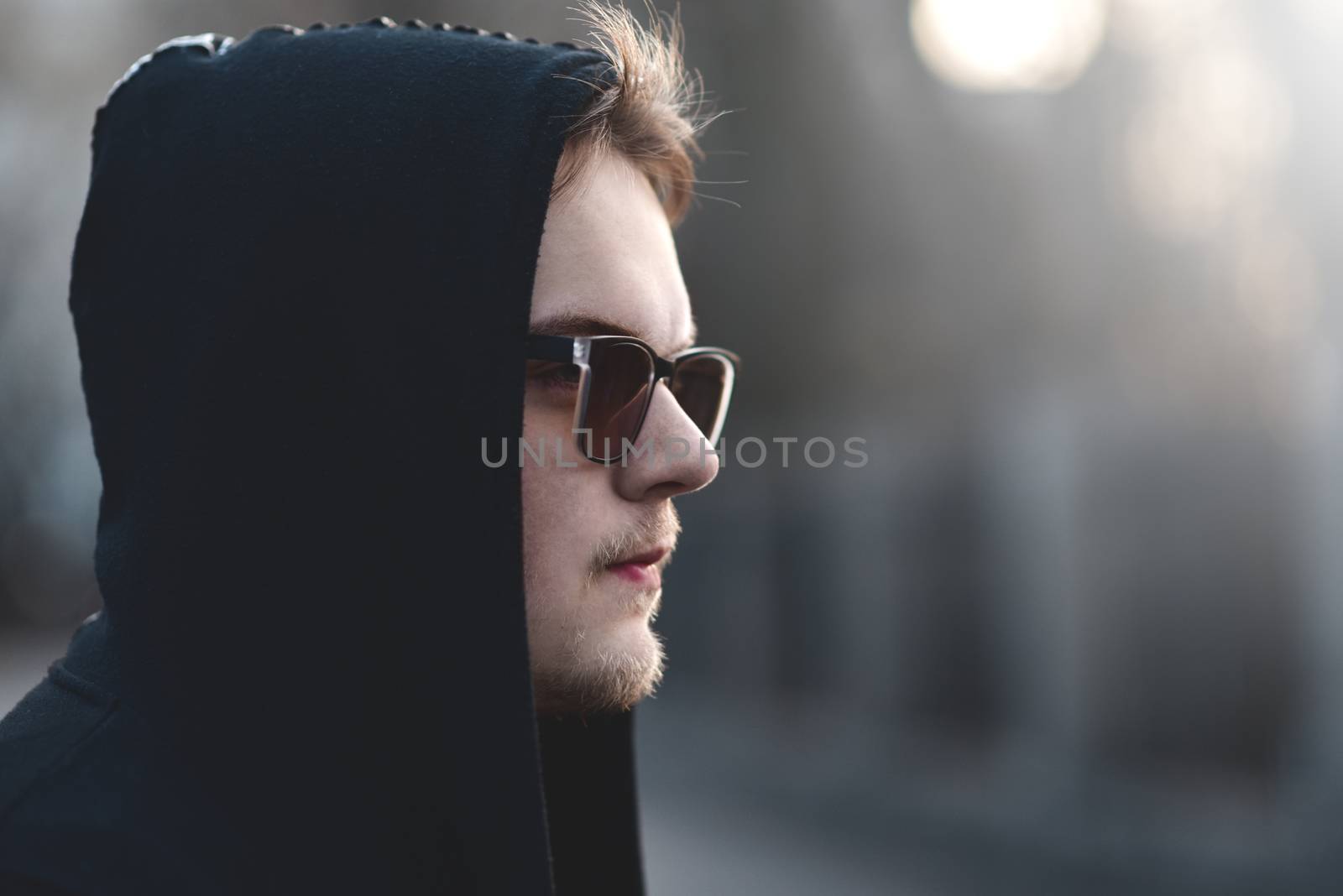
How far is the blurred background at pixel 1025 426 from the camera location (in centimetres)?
661

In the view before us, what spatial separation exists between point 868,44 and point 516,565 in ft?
23.2

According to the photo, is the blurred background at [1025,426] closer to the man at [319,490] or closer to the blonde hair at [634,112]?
the blonde hair at [634,112]

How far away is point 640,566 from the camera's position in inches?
76.5

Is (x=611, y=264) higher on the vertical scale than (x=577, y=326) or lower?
higher

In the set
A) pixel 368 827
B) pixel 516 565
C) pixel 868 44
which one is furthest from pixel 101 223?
pixel 868 44

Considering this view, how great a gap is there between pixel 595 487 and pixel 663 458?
5.3 inches

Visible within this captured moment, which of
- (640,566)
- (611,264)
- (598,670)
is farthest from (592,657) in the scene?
(611,264)

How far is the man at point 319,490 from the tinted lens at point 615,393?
0.05ft

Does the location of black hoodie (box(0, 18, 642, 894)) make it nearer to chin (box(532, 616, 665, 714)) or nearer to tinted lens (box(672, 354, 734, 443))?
chin (box(532, 616, 665, 714))

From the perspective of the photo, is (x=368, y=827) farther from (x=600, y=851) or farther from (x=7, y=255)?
(x=7, y=255)

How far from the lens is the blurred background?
260 inches

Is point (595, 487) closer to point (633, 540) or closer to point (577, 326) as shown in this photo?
point (633, 540)

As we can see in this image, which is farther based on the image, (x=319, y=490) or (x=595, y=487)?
(x=595, y=487)

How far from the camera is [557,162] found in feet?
5.68
